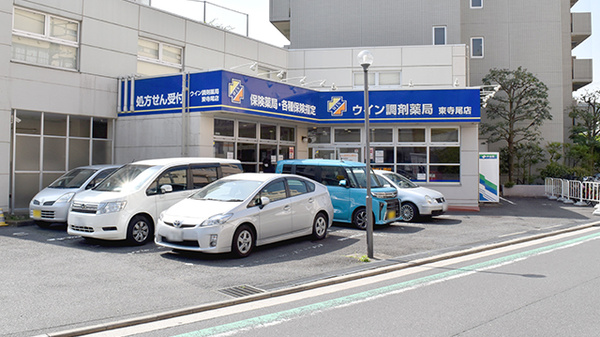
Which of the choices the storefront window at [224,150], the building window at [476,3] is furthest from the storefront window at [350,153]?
the building window at [476,3]

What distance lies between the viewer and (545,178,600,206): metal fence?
67.4 ft

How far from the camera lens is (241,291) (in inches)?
269

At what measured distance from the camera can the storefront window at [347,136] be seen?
19906mm

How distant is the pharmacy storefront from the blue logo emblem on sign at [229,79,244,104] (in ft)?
0.10

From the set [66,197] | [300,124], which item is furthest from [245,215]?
[300,124]

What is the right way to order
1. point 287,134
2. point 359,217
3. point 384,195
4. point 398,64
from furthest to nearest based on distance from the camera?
point 398,64 → point 287,134 → point 359,217 → point 384,195

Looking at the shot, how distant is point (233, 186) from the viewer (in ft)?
32.7

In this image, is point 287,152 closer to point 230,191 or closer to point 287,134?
point 287,134

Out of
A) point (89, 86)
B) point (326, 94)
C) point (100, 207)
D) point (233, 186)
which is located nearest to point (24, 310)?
point (100, 207)

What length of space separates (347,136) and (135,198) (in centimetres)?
1151

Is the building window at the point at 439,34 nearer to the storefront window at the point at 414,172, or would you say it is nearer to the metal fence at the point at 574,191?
the metal fence at the point at 574,191

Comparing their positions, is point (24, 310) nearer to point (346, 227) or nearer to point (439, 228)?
point (346, 227)

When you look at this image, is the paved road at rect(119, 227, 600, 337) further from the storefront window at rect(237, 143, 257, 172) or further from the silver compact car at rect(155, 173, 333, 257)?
the storefront window at rect(237, 143, 257, 172)

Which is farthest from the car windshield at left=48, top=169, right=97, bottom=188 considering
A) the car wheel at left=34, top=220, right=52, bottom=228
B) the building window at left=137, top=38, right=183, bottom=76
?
the building window at left=137, top=38, right=183, bottom=76
